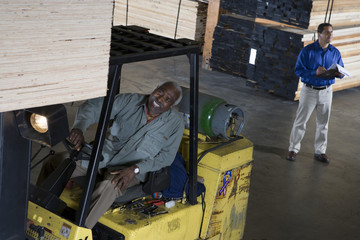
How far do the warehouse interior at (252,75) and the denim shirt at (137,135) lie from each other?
0.92 m

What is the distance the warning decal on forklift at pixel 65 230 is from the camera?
12.4 feet

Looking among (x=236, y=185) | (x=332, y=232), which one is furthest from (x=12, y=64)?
(x=332, y=232)

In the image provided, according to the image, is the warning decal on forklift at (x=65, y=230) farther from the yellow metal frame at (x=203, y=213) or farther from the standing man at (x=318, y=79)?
the standing man at (x=318, y=79)

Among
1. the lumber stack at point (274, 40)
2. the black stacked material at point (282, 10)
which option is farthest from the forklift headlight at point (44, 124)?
the black stacked material at point (282, 10)

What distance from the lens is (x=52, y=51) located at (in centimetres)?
272

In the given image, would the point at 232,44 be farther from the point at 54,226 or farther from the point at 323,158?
the point at 54,226

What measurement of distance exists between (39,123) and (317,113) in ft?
18.0

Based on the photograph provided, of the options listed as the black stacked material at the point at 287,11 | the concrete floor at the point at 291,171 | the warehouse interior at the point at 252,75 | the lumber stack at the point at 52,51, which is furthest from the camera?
the black stacked material at the point at 287,11

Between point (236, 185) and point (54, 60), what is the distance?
2.76 m

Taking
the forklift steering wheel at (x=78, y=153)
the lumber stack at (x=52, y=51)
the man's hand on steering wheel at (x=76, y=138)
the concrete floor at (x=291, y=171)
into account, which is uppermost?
the lumber stack at (x=52, y=51)

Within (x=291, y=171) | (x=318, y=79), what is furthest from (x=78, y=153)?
(x=318, y=79)

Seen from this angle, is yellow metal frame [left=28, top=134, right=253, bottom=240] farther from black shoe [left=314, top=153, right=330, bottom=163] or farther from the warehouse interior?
black shoe [left=314, top=153, right=330, bottom=163]

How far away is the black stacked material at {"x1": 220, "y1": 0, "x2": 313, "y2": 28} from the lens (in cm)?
1081

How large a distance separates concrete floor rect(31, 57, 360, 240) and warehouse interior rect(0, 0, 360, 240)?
2cm
